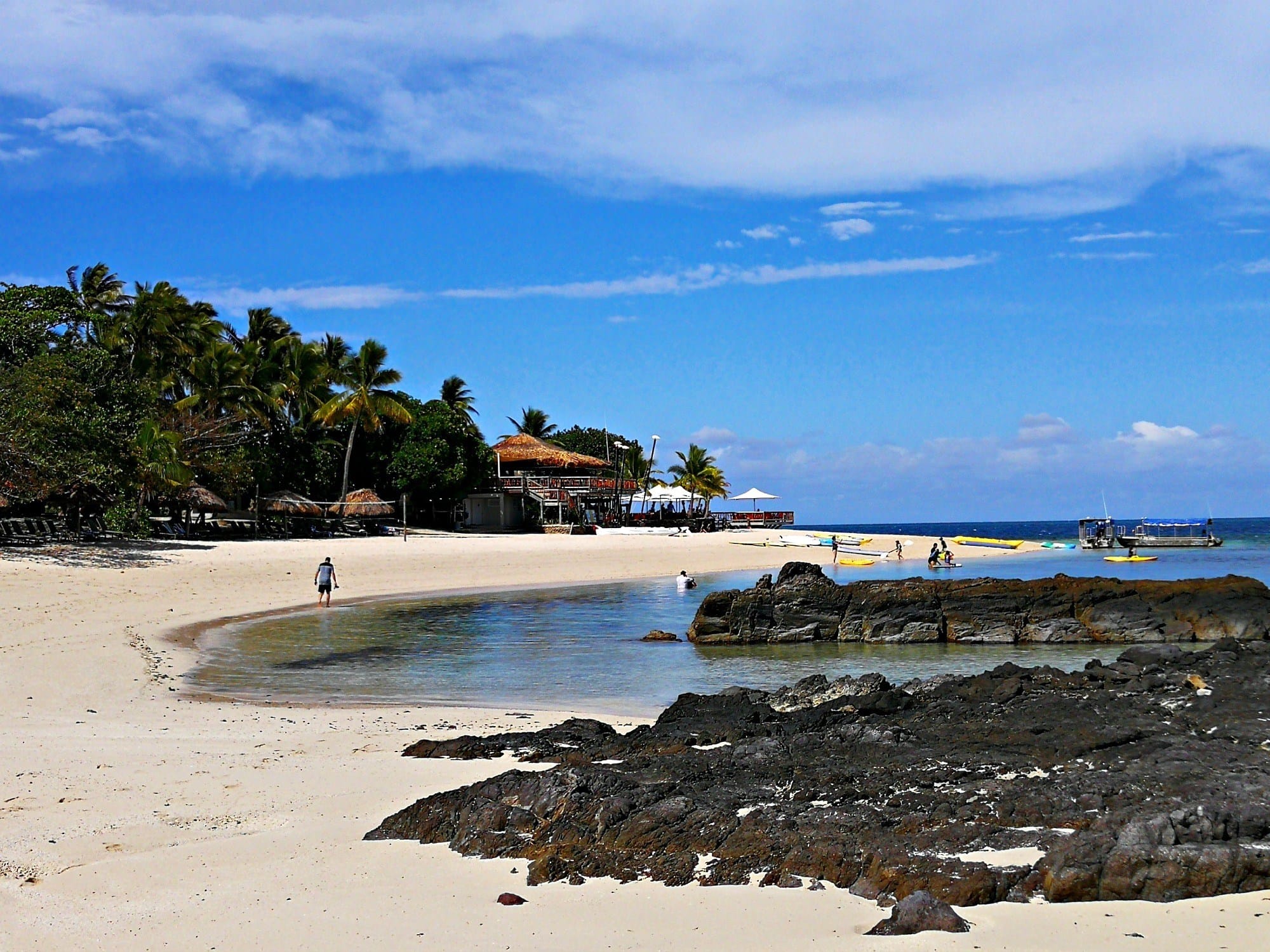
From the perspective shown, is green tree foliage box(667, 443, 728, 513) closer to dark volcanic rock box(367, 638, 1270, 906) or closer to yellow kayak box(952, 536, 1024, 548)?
yellow kayak box(952, 536, 1024, 548)

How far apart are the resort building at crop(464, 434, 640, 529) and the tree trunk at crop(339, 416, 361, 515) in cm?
906

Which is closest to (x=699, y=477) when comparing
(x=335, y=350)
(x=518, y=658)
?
(x=335, y=350)

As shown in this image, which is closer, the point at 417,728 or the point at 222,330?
the point at 417,728

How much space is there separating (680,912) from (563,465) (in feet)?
197

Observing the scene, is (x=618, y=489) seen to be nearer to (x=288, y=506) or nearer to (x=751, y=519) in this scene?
(x=751, y=519)

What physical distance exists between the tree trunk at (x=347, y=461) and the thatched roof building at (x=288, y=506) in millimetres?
2284

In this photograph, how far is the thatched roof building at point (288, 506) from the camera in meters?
47.6

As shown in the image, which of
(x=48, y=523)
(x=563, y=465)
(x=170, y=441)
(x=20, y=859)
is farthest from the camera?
(x=563, y=465)

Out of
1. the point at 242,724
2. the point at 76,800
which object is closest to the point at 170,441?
the point at 242,724

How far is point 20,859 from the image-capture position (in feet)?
20.8

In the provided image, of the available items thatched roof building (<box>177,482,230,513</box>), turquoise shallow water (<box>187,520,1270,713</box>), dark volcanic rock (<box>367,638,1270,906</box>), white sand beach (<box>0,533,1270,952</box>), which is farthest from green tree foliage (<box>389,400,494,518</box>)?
dark volcanic rock (<box>367,638,1270,906</box>)

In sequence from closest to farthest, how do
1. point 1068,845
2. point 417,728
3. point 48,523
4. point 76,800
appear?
point 1068,845 < point 76,800 < point 417,728 < point 48,523

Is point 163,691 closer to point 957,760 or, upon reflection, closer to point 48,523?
point 957,760

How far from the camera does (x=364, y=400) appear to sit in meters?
54.1
